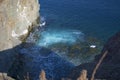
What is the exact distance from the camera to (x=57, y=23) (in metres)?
59.8

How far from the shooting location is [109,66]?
1830 centimetres

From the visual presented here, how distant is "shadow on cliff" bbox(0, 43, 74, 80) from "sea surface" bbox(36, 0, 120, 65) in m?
1.69

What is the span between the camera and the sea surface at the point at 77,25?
163 feet

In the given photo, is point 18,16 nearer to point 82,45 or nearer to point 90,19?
point 82,45

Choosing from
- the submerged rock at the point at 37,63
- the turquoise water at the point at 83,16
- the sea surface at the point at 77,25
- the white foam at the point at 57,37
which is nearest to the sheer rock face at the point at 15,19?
the submerged rock at the point at 37,63

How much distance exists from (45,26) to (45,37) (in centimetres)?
484

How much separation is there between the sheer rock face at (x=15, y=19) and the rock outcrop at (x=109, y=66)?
896 inches

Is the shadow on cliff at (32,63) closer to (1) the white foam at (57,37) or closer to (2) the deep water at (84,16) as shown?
(1) the white foam at (57,37)

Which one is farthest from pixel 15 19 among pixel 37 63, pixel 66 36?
pixel 66 36

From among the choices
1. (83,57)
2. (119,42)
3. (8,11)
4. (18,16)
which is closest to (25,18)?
(18,16)

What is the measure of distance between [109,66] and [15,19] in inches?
1270

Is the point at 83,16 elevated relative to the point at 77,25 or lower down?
elevated

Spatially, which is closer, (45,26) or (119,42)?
(119,42)

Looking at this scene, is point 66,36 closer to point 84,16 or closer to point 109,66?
point 84,16
